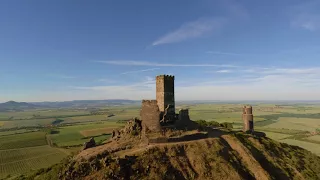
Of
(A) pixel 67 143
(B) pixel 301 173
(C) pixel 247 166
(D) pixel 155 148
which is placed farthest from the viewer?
(A) pixel 67 143

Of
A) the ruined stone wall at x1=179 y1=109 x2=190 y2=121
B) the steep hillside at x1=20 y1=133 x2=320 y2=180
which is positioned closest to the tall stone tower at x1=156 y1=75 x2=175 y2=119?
the ruined stone wall at x1=179 y1=109 x2=190 y2=121

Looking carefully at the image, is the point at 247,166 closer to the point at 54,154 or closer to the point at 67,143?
the point at 54,154

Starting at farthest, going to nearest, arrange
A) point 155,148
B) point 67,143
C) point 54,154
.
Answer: point 67,143 < point 54,154 < point 155,148

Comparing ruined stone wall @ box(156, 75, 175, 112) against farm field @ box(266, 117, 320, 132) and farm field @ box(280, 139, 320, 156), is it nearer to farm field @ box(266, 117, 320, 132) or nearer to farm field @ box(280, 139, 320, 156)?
farm field @ box(280, 139, 320, 156)

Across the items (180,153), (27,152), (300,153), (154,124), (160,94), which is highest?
(160,94)

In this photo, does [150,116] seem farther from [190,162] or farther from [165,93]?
[190,162]

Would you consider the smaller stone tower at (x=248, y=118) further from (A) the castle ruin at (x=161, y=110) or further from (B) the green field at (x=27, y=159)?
(B) the green field at (x=27, y=159)

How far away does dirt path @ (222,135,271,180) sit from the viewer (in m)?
38.4

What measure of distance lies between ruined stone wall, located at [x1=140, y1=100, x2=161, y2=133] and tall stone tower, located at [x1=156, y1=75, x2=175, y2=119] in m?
1.41

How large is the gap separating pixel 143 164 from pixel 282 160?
28723 millimetres

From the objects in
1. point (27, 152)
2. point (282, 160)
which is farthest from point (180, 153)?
point (27, 152)

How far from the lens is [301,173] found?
43844 millimetres

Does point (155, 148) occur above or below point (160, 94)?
below

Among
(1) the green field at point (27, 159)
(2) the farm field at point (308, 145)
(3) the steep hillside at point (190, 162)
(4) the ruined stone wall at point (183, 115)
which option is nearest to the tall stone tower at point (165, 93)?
(4) the ruined stone wall at point (183, 115)
